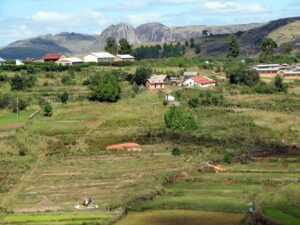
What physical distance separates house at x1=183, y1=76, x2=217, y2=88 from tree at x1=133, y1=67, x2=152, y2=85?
6.40m

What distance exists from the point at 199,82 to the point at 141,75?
9252 mm

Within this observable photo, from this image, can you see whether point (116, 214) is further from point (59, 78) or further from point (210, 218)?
point (59, 78)

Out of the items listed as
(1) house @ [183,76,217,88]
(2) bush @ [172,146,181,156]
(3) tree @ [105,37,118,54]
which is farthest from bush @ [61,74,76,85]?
(3) tree @ [105,37,118,54]

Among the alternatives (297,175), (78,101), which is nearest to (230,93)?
A: (78,101)

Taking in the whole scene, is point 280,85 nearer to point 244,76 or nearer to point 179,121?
point 244,76

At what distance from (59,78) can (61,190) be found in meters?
51.9

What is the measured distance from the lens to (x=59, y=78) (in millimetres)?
96062

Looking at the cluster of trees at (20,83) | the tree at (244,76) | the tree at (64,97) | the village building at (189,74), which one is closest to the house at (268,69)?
the tree at (244,76)

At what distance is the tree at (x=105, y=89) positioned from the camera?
272 feet

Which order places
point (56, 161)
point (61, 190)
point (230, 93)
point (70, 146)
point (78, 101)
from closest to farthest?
point (61, 190), point (56, 161), point (70, 146), point (78, 101), point (230, 93)

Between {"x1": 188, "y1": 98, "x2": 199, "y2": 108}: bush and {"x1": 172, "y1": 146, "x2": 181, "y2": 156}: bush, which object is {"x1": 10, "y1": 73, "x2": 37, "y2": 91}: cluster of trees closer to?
{"x1": 188, "y1": 98, "x2": 199, "y2": 108}: bush

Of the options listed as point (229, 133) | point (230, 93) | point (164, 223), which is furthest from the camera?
point (230, 93)

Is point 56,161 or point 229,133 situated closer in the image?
point 56,161

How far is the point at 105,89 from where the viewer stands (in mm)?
82812
